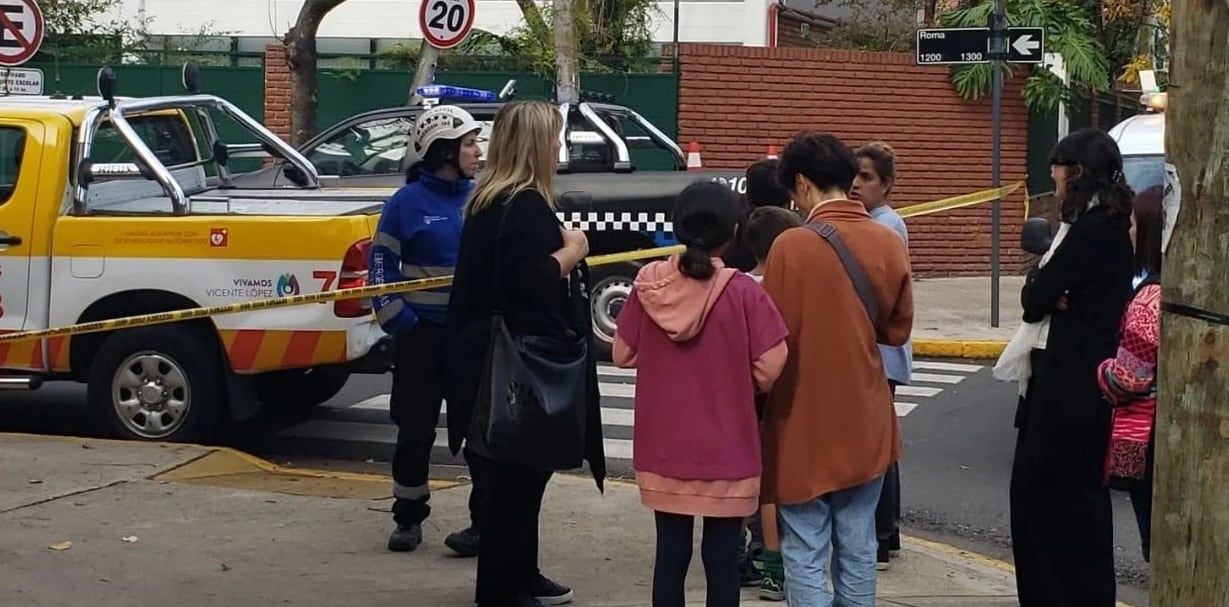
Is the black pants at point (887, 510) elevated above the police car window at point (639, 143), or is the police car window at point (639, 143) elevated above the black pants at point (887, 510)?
the police car window at point (639, 143)

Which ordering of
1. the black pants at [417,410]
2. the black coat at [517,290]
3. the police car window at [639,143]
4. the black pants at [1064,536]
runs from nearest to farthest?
the black coat at [517,290]
the black pants at [1064,536]
the black pants at [417,410]
the police car window at [639,143]

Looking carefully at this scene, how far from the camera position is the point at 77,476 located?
7.96 metres

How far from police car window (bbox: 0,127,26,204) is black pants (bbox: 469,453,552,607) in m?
4.38

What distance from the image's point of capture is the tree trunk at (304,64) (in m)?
17.2

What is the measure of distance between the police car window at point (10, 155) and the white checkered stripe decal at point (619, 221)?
4013mm

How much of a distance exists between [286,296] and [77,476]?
1330mm

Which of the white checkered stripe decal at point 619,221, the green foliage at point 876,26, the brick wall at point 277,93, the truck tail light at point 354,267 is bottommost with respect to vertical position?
the truck tail light at point 354,267

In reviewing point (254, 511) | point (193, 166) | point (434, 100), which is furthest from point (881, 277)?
point (434, 100)

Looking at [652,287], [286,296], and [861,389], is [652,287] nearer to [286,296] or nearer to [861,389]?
[861,389]

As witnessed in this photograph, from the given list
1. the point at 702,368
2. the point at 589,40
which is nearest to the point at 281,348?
the point at 702,368

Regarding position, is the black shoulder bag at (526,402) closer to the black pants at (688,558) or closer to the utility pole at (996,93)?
the black pants at (688,558)

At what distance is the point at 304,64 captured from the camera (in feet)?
56.9

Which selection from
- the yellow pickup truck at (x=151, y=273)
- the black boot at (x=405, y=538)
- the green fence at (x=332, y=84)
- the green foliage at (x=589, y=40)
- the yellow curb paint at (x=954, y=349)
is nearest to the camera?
the black boot at (x=405, y=538)

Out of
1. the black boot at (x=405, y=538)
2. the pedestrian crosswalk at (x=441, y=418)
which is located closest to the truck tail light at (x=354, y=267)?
the pedestrian crosswalk at (x=441, y=418)
